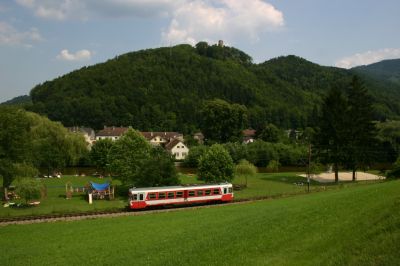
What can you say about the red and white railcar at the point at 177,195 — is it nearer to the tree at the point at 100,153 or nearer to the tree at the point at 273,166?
the tree at the point at 100,153

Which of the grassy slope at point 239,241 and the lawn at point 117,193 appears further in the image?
the lawn at point 117,193

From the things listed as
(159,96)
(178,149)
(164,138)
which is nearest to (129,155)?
(178,149)

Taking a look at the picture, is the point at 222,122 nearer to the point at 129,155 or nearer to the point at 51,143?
the point at 51,143

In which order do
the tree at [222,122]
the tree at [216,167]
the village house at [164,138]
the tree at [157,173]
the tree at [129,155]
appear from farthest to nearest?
the tree at [222,122], the village house at [164,138], the tree at [216,167], the tree at [129,155], the tree at [157,173]

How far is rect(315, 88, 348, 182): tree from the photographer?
182ft

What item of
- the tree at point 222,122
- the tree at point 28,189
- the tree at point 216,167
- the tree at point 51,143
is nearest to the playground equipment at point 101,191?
the tree at point 28,189

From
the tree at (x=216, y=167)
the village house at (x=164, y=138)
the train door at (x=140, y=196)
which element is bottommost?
the train door at (x=140, y=196)

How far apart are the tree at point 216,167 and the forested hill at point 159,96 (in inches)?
3758

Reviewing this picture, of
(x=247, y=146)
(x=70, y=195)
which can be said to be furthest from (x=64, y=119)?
(x=70, y=195)

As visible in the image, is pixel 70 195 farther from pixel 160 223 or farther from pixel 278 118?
pixel 278 118

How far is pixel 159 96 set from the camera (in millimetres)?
164750

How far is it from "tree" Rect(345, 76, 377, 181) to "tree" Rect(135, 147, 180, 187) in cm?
2608

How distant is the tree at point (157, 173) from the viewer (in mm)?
41688

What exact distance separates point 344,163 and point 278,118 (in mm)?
105185
